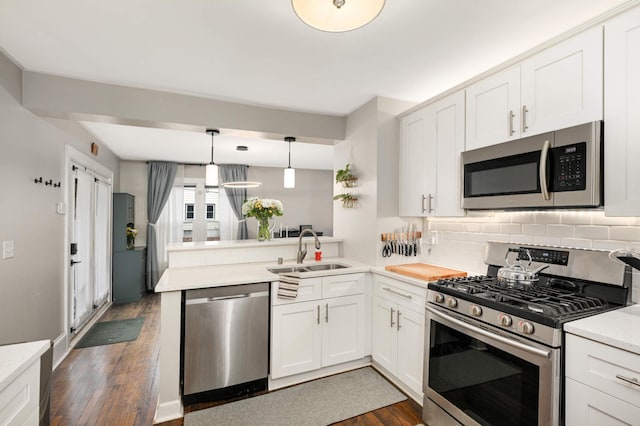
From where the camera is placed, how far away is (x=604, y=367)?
4.07ft

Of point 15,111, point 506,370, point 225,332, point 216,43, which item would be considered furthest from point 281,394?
point 15,111

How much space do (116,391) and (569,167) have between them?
3.47 metres

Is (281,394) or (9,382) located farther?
(281,394)

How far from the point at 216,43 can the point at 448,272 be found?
7.78 feet

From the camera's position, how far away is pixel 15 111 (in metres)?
2.29

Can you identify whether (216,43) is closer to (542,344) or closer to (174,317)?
(174,317)

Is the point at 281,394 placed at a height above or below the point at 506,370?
below

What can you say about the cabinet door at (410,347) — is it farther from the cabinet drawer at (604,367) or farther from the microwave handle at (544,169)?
the microwave handle at (544,169)

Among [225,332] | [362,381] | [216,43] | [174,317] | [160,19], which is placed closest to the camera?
[160,19]

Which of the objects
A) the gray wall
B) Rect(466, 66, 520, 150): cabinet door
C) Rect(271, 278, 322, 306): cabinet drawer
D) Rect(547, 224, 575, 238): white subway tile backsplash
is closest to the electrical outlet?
the gray wall

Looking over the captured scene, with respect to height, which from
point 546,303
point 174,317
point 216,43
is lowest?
point 174,317

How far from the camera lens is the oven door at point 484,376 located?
1395 mm

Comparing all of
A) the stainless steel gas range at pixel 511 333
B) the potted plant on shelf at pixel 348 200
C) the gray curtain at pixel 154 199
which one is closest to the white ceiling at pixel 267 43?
the potted plant on shelf at pixel 348 200

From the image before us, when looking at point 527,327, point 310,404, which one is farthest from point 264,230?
point 527,327
